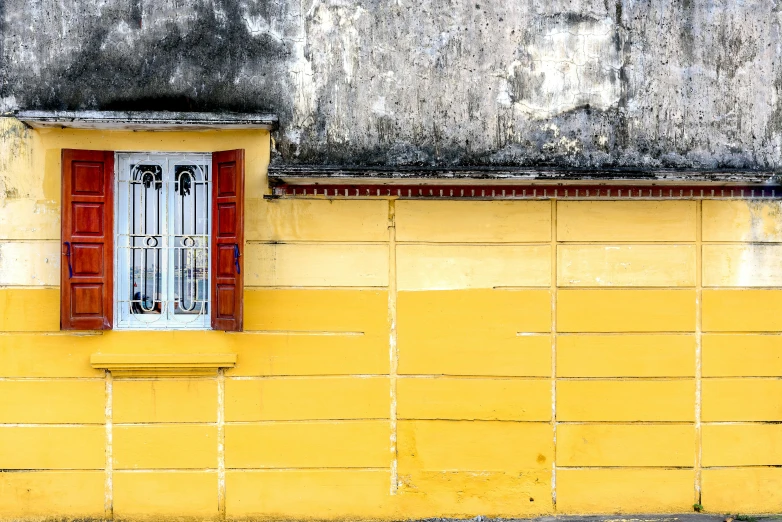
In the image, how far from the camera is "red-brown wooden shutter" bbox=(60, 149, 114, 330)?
4.89 meters

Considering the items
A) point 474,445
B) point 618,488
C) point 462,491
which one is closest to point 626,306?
point 618,488

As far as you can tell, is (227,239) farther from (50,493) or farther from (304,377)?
(50,493)

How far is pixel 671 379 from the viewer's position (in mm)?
5246

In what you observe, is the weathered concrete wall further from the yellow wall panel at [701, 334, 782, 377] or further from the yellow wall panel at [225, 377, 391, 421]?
the yellow wall panel at [225, 377, 391, 421]

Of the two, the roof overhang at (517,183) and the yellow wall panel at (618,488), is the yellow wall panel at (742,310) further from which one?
the yellow wall panel at (618,488)

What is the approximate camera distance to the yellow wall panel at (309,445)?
5.18 m

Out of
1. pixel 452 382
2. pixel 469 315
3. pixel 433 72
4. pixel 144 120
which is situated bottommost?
pixel 452 382

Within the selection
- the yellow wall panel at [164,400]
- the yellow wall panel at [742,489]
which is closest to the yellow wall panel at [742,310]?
the yellow wall panel at [742,489]

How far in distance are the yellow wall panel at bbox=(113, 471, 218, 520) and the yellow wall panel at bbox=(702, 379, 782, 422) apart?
404 cm

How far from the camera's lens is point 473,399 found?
5.23 m

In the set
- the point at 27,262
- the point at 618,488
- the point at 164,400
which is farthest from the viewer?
the point at 618,488

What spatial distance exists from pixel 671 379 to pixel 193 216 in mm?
4064

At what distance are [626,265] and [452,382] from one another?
1.69 metres

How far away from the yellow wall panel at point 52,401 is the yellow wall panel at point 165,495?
1.85 feet
